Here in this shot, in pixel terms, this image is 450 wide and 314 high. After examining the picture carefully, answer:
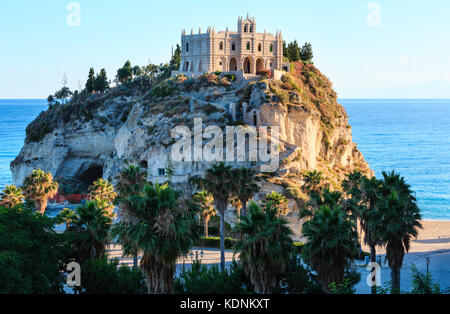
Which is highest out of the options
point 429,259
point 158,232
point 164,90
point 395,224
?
point 164,90

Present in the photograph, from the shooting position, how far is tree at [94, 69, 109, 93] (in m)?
126

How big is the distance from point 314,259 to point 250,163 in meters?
48.2

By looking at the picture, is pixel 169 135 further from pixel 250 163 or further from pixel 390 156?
pixel 390 156

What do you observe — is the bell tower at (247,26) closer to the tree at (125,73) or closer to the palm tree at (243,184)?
the tree at (125,73)

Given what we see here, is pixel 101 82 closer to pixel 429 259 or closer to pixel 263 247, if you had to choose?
pixel 429 259

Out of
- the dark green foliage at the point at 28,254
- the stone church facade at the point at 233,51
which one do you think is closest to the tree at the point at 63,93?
the stone church facade at the point at 233,51

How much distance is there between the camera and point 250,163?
81625mm

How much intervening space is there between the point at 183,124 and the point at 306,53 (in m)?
46.4

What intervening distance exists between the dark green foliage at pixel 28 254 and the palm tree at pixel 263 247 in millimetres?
13137

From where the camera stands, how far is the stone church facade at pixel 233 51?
103m

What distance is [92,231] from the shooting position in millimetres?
37812

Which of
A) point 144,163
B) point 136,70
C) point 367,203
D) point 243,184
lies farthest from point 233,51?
point 367,203

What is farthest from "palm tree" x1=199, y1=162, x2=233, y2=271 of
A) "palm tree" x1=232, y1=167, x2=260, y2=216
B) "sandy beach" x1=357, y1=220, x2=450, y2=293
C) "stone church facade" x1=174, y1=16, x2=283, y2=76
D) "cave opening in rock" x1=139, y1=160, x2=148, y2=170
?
"stone church facade" x1=174, y1=16, x2=283, y2=76
